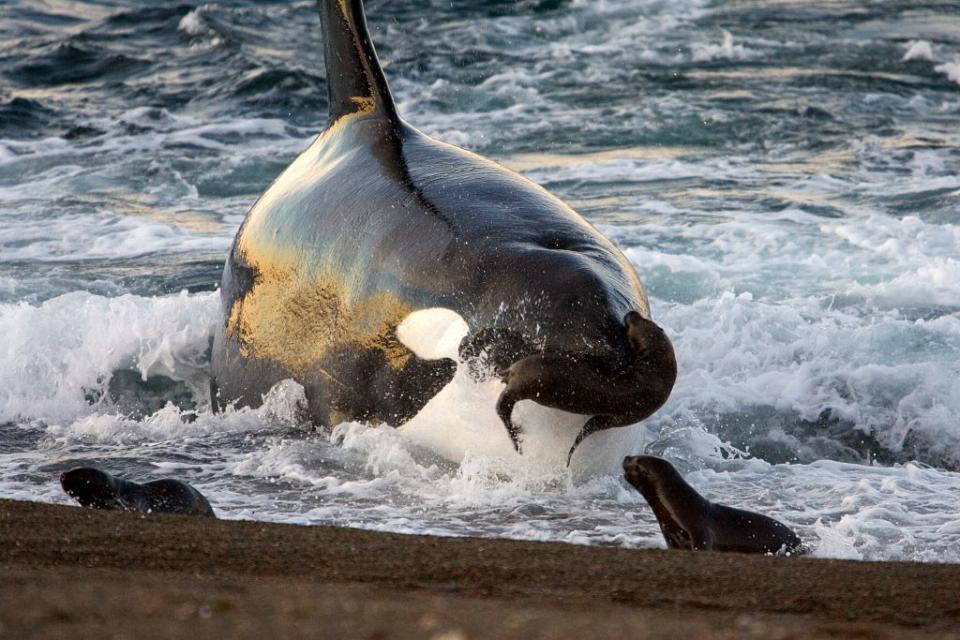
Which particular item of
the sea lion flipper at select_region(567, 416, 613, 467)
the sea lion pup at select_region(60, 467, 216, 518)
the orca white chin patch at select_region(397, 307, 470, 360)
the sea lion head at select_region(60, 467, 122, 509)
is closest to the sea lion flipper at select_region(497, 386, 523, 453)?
the sea lion flipper at select_region(567, 416, 613, 467)

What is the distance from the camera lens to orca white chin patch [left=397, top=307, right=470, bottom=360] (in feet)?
19.6

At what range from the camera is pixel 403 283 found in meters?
6.33

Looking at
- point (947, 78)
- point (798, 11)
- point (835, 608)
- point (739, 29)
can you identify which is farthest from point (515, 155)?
point (835, 608)

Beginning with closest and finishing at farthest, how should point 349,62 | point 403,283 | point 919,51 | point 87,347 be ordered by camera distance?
1. point 403,283
2. point 349,62
3. point 87,347
4. point 919,51

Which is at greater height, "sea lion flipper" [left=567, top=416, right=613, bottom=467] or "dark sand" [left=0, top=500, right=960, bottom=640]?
"dark sand" [left=0, top=500, right=960, bottom=640]

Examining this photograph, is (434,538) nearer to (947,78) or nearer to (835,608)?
(835,608)

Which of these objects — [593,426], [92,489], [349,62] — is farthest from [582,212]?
[92,489]

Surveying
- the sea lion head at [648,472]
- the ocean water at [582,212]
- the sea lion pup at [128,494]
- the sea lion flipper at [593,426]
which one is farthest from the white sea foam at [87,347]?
the sea lion head at [648,472]

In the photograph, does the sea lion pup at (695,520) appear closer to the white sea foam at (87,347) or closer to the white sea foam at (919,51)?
the white sea foam at (87,347)

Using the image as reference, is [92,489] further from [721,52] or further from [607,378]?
[721,52]

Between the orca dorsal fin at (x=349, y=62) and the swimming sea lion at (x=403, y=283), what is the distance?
12 mm

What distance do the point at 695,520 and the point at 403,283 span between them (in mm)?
1771

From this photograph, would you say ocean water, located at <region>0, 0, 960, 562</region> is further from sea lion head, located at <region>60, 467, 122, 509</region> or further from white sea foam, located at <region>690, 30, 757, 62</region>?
sea lion head, located at <region>60, 467, 122, 509</region>

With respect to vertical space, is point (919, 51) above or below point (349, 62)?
below
